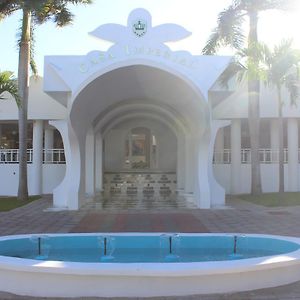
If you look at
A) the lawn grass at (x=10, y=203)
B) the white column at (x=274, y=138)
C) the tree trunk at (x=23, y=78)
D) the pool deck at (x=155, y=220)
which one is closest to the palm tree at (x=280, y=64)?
the pool deck at (x=155, y=220)

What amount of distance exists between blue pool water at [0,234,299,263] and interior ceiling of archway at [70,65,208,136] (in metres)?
8.60

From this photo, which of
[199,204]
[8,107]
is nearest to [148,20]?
[199,204]

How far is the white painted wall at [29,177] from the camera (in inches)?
1063

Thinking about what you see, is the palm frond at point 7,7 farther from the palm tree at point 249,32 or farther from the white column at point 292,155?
the white column at point 292,155

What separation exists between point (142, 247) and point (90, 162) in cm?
1409

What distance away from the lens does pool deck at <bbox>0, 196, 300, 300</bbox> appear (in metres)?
14.5

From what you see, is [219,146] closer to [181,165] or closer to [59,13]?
[181,165]

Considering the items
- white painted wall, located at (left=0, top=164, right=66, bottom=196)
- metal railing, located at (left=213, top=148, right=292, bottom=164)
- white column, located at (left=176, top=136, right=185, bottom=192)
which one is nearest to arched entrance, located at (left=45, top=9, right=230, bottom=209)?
white column, located at (left=176, top=136, right=185, bottom=192)

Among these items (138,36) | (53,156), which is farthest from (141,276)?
(53,156)

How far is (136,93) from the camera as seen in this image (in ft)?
74.7

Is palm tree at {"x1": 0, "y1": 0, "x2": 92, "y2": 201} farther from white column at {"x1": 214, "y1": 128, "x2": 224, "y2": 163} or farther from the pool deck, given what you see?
white column at {"x1": 214, "y1": 128, "x2": 224, "y2": 163}

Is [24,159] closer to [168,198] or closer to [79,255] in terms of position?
[168,198]

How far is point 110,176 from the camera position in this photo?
3109 centimetres

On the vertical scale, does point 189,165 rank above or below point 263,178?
above
